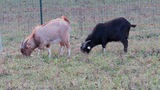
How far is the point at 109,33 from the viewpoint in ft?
38.8

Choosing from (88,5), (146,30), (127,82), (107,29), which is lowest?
(88,5)

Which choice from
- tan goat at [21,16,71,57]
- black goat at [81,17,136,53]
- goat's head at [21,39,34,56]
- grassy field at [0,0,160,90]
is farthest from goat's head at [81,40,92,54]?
goat's head at [21,39,34,56]

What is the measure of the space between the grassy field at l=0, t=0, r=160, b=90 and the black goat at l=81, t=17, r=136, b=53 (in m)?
0.22

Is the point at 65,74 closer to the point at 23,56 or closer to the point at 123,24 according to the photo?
the point at 23,56

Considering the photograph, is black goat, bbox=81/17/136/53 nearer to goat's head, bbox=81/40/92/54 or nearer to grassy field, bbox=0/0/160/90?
goat's head, bbox=81/40/92/54

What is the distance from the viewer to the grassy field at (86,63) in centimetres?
771

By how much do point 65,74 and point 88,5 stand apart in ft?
44.8

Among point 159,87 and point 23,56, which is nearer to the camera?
point 159,87

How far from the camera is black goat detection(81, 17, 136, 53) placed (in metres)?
11.7

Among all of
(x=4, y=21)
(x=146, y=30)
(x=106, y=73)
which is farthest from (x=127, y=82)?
(x=4, y=21)

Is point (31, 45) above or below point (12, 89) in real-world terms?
below

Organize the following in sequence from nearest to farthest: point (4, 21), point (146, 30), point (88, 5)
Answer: point (146, 30), point (4, 21), point (88, 5)

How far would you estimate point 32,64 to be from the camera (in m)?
9.64

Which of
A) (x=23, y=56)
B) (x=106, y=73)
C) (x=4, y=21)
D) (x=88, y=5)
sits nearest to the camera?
(x=106, y=73)
